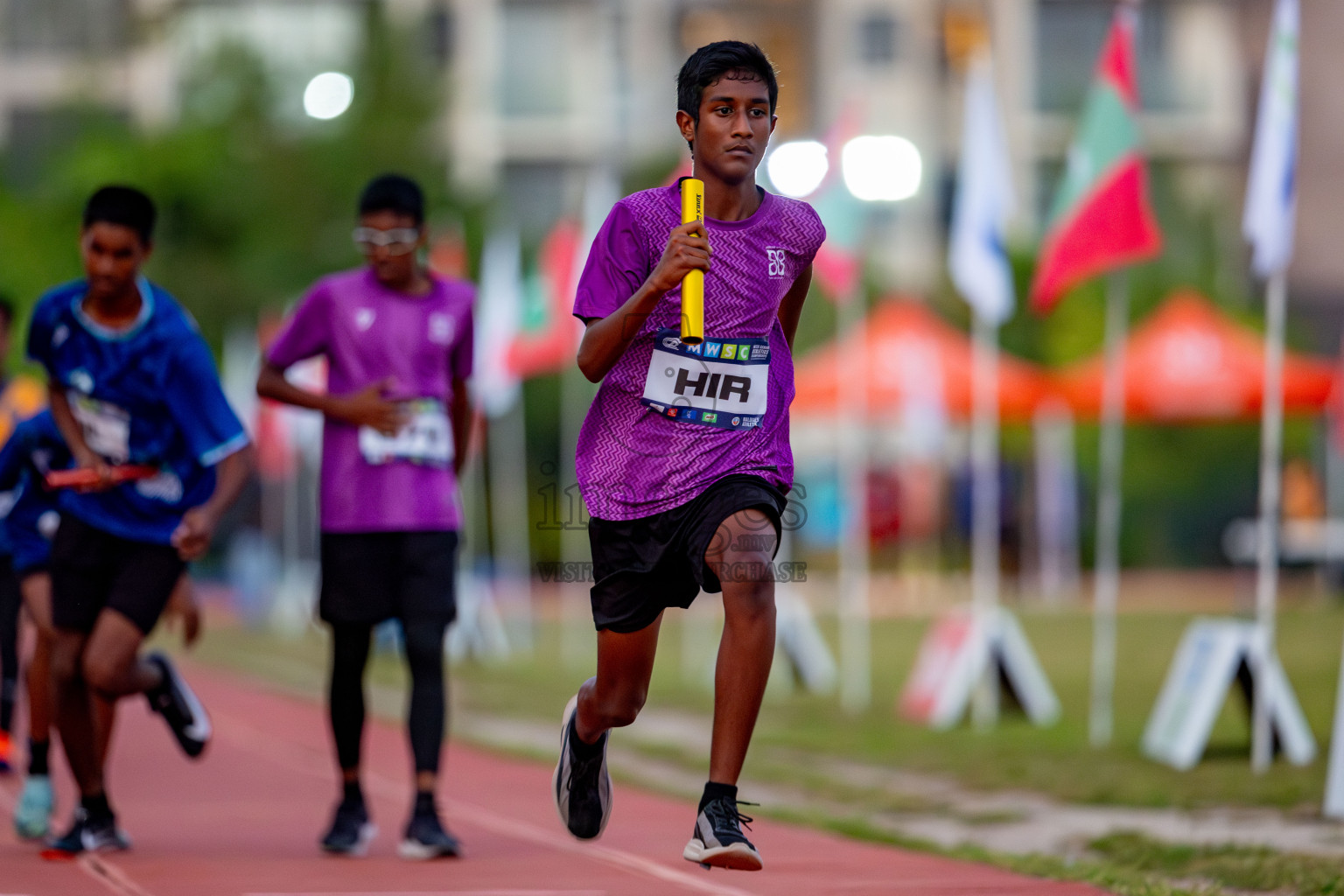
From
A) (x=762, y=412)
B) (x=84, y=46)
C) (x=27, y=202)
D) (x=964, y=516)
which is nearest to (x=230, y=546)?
(x=27, y=202)

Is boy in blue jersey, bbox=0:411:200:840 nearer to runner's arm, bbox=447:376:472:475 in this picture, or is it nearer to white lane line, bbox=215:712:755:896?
runner's arm, bbox=447:376:472:475

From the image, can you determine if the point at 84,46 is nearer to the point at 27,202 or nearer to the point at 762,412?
the point at 27,202

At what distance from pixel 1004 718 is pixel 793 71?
50.3m

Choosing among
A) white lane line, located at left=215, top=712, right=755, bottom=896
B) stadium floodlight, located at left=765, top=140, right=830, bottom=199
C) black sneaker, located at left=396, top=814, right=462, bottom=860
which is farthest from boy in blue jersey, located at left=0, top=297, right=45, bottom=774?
stadium floodlight, located at left=765, top=140, right=830, bottom=199

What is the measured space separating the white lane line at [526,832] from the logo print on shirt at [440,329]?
1.87 m

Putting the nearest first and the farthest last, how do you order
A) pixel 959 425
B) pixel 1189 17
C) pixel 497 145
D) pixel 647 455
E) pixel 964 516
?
pixel 647 455
pixel 964 516
pixel 959 425
pixel 1189 17
pixel 497 145

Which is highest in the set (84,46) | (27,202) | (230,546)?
(84,46)

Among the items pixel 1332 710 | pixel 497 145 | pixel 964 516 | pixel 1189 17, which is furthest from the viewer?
pixel 497 145

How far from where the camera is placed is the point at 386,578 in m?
7.37

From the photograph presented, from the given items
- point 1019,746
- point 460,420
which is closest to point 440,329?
point 460,420

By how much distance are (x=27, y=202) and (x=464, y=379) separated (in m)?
35.0

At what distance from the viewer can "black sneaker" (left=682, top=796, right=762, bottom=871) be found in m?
4.87

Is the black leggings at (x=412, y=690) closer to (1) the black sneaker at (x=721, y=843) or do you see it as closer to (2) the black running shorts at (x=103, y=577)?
(2) the black running shorts at (x=103, y=577)

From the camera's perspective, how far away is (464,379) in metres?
7.64
